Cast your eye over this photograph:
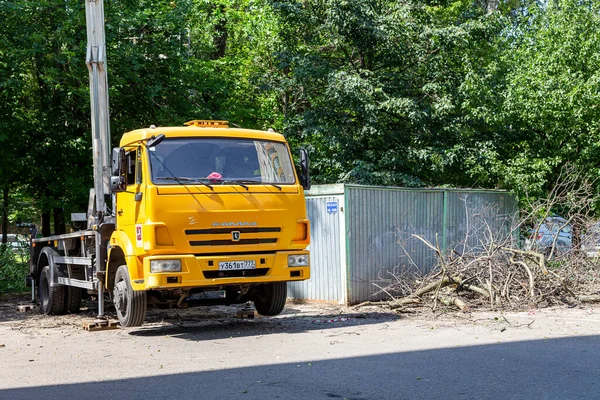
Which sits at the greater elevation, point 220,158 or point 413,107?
point 413,107

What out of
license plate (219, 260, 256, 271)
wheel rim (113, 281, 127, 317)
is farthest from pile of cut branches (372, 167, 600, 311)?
wheel rim (113, 281, 127, 317)

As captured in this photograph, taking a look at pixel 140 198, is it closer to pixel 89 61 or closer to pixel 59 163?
pixel 89 61

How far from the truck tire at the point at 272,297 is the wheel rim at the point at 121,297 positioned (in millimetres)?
2182

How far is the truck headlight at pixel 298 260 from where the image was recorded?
11156mm

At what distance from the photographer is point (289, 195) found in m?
11.2

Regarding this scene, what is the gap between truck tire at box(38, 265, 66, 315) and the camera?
46.4 ft

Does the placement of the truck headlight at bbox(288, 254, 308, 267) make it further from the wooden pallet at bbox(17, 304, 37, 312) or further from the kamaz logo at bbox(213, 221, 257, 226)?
the wooden pallet at bbox(17, 304, 37, 312)

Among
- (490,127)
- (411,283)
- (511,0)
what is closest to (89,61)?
(411,283)

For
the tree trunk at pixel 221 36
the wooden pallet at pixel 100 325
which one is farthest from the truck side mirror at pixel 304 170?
the tree trunk at pixel 221 36

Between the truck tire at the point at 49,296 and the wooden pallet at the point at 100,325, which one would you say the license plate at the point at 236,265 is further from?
the truck tire at the point at 49,296

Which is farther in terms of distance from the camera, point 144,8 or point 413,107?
point 144,8

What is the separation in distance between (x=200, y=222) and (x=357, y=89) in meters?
10.6

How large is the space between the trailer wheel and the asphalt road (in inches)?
9.8

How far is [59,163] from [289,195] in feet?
42.5
